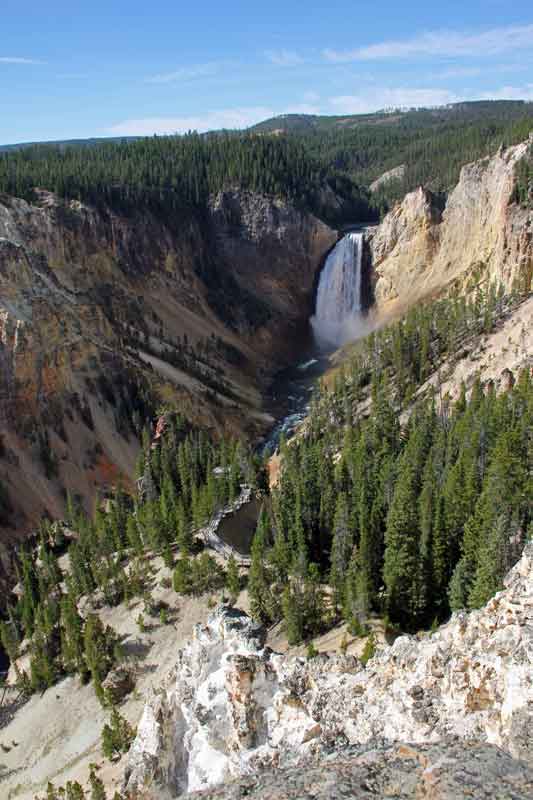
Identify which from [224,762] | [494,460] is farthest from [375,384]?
[224,762]

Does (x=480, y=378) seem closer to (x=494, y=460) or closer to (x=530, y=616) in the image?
(x=494, y=460)

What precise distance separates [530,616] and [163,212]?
9696cm

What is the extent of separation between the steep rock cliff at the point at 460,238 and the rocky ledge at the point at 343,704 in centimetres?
6623

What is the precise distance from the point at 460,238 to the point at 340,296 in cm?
2271

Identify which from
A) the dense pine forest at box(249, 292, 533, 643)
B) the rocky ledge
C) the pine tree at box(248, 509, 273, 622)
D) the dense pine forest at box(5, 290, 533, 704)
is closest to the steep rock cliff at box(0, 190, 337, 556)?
the dense pine forest at box(5, 290, 533, 704)

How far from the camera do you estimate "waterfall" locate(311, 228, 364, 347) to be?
107500 mm

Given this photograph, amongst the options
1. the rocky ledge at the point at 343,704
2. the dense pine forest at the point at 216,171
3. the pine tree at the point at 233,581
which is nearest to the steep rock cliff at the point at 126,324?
the dense pine forest at the point at 216,171

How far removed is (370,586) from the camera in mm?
33094

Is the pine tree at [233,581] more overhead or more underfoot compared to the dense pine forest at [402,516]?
more underfoot

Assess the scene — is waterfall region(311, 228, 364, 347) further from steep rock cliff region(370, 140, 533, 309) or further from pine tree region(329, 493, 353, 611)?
pine tree region(329, 493, 353, 611)

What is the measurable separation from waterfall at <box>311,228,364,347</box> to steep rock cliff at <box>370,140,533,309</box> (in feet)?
11.8

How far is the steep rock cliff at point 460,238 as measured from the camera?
3049 inches

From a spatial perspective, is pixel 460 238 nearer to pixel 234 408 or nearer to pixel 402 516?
pixel 234 408

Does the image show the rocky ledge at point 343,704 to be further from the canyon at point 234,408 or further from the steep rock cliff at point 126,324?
the steep rock cliff at point 126,324
